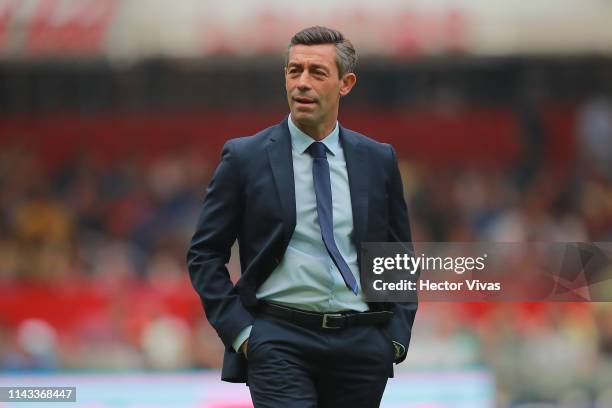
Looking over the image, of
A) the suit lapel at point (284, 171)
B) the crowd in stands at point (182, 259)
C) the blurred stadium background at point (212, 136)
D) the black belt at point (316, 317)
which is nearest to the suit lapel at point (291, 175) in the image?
the suit lapel at point (284, 171)

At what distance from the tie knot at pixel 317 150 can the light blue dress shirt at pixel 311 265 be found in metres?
0.04

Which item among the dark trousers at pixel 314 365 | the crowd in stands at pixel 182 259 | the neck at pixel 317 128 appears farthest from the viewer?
the crowd in stands at pixel 182 259

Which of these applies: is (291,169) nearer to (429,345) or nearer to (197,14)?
(429,345)

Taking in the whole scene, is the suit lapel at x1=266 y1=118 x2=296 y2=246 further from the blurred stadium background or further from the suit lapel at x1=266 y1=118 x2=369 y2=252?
the blurred stadium background

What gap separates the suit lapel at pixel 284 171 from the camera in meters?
5.07

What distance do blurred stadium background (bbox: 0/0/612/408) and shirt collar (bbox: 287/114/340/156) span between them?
593cm

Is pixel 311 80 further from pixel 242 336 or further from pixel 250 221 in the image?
pixel 242 336

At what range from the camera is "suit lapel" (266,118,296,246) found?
507 centimetres

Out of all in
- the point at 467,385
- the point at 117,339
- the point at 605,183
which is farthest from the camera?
the point at 605,183

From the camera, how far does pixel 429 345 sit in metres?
10.6

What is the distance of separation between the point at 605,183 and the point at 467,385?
6.67m

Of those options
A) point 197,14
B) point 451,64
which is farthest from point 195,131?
point 451,64

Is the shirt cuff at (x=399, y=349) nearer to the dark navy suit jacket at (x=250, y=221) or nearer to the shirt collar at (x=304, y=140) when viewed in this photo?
the dark navy suit jacket at (x=250, y=221)

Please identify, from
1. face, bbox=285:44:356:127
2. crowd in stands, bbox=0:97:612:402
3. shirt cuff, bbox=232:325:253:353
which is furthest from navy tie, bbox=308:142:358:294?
crowd in stands, bbox=0:97:612:402
